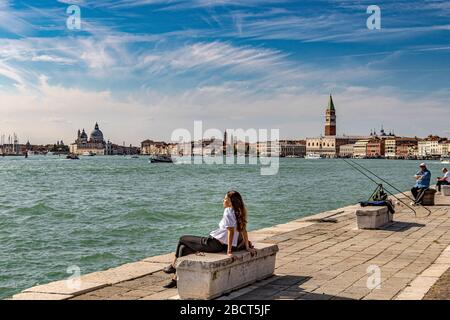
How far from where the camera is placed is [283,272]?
7.21 m

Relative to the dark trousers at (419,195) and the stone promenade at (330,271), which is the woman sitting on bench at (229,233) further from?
the dark trousers at (419,195)

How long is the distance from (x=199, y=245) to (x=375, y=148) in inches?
7728

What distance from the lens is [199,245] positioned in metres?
6.24

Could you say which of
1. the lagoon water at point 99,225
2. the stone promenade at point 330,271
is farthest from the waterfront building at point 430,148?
the stone promenade at point 330,271

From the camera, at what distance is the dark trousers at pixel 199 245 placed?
6195 mm

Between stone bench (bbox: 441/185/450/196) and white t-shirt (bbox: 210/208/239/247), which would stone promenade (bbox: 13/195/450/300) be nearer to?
white t-shirt (bbox: 210/208/239/247)

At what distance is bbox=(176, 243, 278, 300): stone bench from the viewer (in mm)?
5645

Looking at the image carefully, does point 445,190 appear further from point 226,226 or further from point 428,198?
point 226,226

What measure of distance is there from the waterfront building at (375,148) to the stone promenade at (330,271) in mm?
189238

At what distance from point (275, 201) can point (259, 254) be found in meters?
23.6

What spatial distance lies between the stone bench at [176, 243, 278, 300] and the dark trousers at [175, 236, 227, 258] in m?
0.10

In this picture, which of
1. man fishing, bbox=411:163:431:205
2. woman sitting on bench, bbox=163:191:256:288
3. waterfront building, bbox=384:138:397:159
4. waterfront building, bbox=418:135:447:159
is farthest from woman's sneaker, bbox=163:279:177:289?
waterfront building, bbox=384:138:397:159
